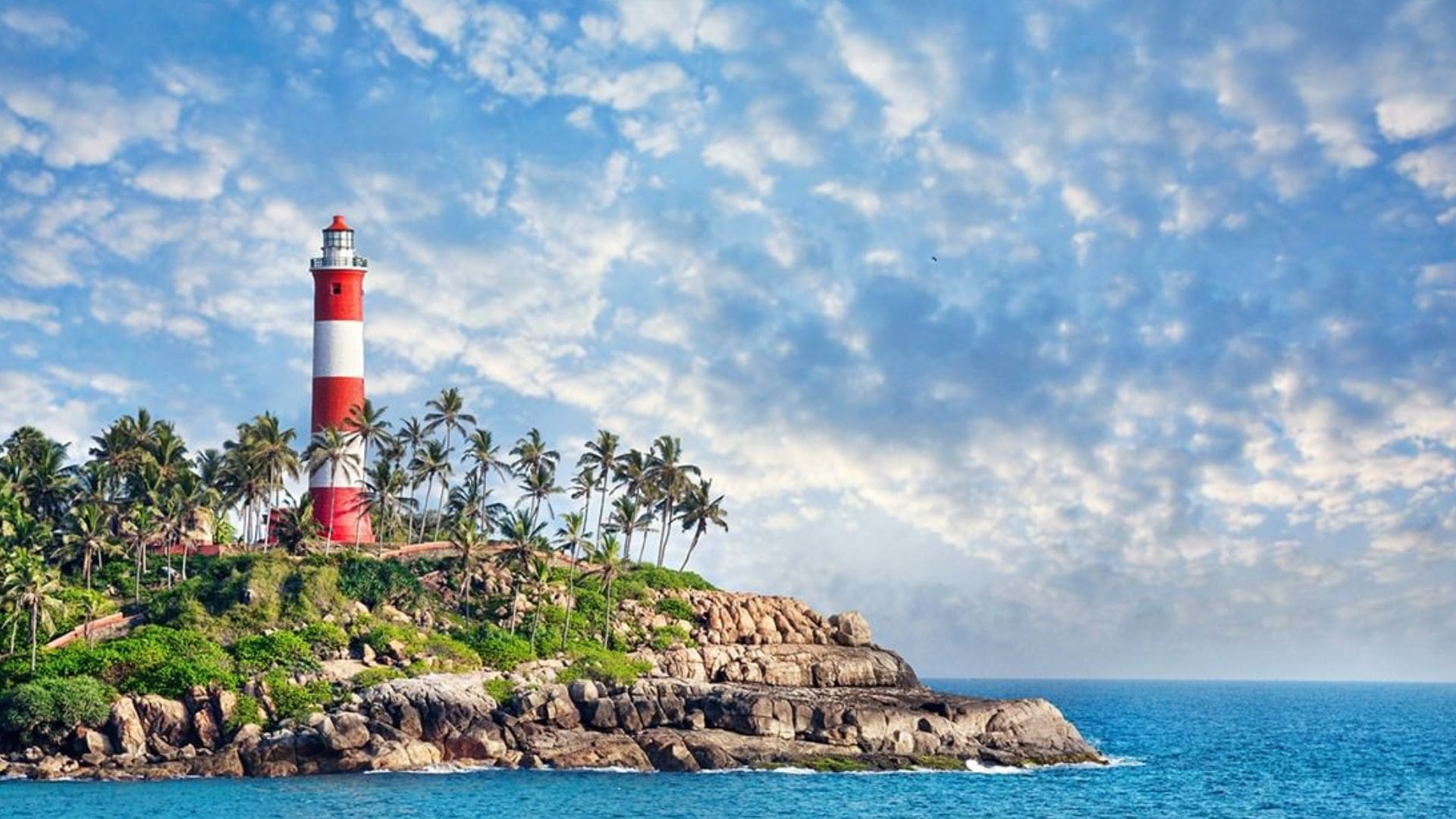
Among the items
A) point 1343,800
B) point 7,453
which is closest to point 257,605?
point 7,453

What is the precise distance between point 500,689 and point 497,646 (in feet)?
19.0

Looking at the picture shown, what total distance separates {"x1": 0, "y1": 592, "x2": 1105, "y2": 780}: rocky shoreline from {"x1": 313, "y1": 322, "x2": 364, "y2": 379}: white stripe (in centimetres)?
2579

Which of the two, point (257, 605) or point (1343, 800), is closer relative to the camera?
point (1343, 800)

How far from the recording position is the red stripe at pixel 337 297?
95.1 m

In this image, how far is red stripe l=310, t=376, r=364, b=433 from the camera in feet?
311

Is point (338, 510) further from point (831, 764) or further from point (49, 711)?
point (831, 764)

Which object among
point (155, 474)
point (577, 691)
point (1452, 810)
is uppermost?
point (155, 474)

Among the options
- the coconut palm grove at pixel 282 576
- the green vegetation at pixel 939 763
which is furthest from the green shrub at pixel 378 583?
the green vegetation at pixel 939 763

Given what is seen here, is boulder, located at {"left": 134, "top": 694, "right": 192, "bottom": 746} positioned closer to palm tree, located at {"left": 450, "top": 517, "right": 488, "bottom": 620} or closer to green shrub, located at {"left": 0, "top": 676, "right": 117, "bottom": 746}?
green shrub, located at {"left": 0, "top": 676, "right": 117, "bottom": 746}

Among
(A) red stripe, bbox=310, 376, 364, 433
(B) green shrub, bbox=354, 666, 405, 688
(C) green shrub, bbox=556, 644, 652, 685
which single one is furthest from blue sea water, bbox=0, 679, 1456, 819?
(A) red stripe, bbox=310, 376, 364, 433

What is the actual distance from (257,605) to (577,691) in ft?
62.9

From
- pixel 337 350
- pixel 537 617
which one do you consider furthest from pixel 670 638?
pixel 337 350

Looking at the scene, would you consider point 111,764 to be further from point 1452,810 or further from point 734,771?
point 1452,810

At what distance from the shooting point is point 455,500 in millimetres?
112688
